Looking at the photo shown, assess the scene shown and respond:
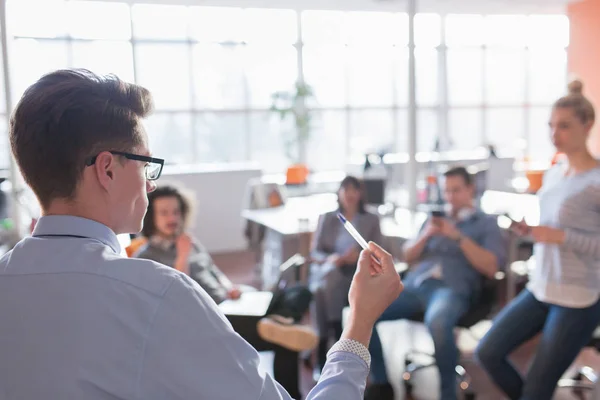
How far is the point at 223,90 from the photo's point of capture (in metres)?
10.5

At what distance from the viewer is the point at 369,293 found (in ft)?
3.24

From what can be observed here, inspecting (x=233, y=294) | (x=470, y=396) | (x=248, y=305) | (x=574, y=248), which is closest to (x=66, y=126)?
(x=574, y=248)

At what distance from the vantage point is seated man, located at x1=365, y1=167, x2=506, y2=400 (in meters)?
3.03

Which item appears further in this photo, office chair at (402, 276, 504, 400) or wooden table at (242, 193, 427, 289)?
wooden table at (242, 193, 427, 289)

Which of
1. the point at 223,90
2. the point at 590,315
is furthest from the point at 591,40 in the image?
the point at 590,315

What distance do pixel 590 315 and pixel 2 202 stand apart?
489cm

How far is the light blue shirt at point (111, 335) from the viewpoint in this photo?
725 mm

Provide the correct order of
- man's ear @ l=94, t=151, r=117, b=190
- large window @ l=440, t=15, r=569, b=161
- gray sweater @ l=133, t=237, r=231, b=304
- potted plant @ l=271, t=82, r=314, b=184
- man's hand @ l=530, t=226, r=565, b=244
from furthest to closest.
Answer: large window @ l=440, t=15, r=569, b=161 → potted plant @ l=271, t=82, r=314, b=184 → gray sweater @ l=133, t=237, r=231, b=304 → man's hand @ l=530, t=226, r=565, b=244 → man's ear @ l=94, t=151, r=117, b=190

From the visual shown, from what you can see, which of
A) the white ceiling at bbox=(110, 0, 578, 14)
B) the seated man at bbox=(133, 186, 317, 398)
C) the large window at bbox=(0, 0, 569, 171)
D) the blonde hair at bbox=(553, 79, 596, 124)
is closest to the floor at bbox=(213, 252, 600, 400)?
the seated man at bbox=(133, 186, 317, 398)

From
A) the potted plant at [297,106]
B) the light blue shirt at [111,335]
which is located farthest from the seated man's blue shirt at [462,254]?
the potted plant at [297,106]

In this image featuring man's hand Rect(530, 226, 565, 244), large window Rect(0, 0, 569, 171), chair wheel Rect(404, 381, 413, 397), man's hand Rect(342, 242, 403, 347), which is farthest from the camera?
large window Rect(0, 0, 569, 171)

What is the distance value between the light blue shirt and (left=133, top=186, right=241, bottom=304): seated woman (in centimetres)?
231

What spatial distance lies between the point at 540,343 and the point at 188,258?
178 centimetres

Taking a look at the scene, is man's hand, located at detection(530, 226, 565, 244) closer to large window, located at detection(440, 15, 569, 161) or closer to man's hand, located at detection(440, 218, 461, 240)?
man's hand, located at detection(440, 218, 461, 240)
